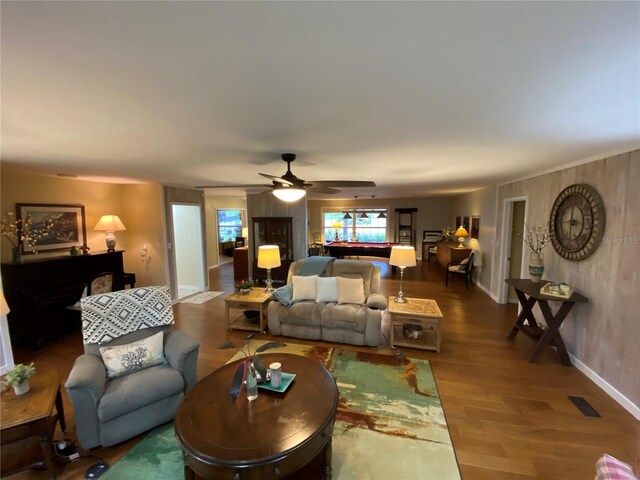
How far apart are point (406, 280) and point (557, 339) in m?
3.93

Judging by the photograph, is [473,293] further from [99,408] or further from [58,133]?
[58,133]

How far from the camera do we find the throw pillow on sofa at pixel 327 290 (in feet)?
12.9

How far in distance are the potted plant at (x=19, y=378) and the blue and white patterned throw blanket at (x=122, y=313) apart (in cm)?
44

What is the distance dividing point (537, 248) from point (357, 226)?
741 centimetres

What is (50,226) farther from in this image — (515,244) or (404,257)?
(515,244)

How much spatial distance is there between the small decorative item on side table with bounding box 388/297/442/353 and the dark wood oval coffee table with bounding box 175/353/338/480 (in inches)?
67.8

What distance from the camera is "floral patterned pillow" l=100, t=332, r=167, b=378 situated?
2236 millimetres

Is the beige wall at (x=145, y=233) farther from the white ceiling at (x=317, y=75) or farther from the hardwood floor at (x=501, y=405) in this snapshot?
the white ceiling at (x=317, y=75)

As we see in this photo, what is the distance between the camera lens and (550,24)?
91 cm

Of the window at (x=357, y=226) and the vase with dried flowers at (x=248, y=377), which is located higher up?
the window at (x=357, y=226)

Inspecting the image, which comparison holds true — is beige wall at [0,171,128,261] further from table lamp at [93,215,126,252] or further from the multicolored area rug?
the multicolored area rug

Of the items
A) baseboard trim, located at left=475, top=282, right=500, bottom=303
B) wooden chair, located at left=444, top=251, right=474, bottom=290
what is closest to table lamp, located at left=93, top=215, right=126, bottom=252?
wooden chair, located at left=444, top=251, right=474, bottom=290

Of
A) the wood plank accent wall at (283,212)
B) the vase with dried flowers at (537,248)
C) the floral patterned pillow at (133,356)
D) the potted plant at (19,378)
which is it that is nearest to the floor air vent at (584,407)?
the vase with dried flowers at (537,248)

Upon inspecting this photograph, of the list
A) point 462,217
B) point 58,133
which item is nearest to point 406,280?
A: point 462,217
